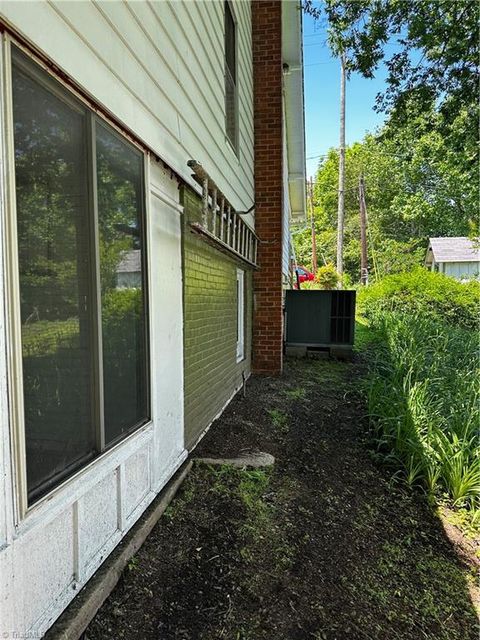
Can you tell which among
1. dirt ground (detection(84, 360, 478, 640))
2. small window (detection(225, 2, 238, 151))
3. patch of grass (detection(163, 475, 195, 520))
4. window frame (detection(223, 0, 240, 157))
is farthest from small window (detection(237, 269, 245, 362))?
patch of grass (detection(163, 475, 195, 520))

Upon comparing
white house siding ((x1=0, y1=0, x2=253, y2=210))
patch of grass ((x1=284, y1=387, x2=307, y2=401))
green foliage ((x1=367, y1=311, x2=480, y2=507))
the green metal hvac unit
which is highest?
white house siding ((x1=0, y1=0, x2=253, y2=210))

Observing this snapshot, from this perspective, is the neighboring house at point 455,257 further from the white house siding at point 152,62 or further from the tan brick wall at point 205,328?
the white house siding at point 152,62

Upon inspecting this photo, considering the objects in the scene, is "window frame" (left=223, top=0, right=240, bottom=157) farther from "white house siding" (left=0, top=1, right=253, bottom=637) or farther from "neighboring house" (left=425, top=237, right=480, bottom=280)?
"neighboring house" (left=425, top=237, right=480, bottom=280)

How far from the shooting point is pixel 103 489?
206 cm

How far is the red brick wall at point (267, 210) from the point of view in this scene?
22.9 ft

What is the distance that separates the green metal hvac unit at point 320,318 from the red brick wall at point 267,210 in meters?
1.93

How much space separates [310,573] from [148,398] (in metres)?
1.35

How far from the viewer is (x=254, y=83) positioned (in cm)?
697

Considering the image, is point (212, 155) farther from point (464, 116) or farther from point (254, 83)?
point (464, 116)

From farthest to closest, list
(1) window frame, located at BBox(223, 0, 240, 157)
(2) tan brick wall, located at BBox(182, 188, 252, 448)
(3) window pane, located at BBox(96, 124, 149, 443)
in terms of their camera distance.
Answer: (1) window frame, located at BBox(223, 0, 240, 157) < (2) tan brick wall, located at BBox(182, 188, 252, 448) < (3) window pane, located at BBox(96, 124, 149, 443)

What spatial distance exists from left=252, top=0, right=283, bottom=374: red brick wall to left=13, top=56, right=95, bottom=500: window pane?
5.29 m

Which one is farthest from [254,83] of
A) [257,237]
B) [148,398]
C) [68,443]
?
[68,443]

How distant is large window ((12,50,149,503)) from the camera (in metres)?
1.57

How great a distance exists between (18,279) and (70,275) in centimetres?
34
